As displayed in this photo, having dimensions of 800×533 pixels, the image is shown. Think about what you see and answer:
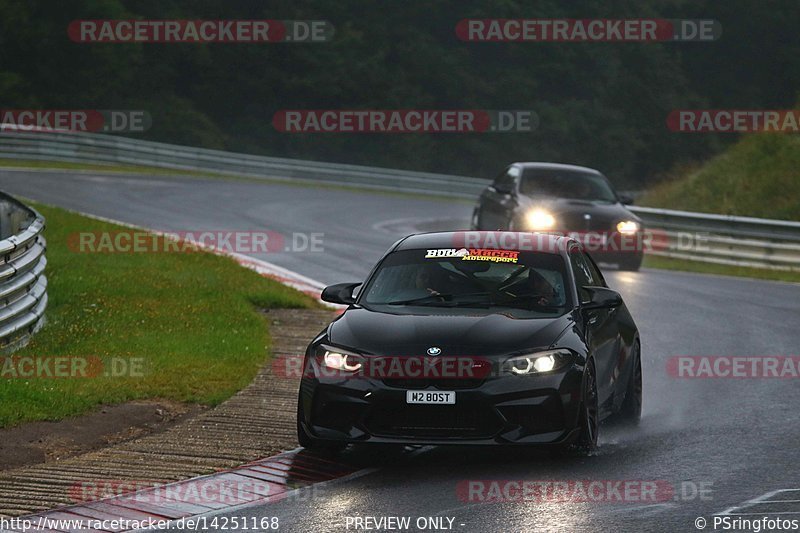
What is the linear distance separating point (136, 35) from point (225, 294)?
1578 inches

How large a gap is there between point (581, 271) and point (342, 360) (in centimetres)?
249

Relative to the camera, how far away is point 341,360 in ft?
29.6

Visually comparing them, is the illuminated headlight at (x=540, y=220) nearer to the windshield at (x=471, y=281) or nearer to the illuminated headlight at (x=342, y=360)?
the windshield at (x=471, y=281)

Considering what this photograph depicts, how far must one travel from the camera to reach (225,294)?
16531 millimetres

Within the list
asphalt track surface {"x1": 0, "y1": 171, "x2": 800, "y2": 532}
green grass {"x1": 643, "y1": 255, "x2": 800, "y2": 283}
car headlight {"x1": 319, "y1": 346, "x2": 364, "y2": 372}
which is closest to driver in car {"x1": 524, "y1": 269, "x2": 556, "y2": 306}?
asphalt track surface {"x1": 0, "y1": 171, "x2": 800, "y2": 532}

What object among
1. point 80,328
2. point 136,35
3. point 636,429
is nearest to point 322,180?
point 136,35

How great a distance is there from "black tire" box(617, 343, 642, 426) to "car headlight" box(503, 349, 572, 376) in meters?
2.00

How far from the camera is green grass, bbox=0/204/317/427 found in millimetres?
10914

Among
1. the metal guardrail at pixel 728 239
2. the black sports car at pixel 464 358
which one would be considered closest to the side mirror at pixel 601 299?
the black sports car at pixel 464 358

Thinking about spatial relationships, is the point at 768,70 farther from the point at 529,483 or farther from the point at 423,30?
the point at 529,483

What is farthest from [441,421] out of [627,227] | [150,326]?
[627,227]

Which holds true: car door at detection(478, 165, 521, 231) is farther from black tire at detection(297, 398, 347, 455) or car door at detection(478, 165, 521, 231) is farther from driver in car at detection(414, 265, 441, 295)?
black tire at detection(297, 398, 347, 455)

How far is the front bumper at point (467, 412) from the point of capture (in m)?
8.70

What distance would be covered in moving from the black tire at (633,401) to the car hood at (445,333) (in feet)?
5.08
